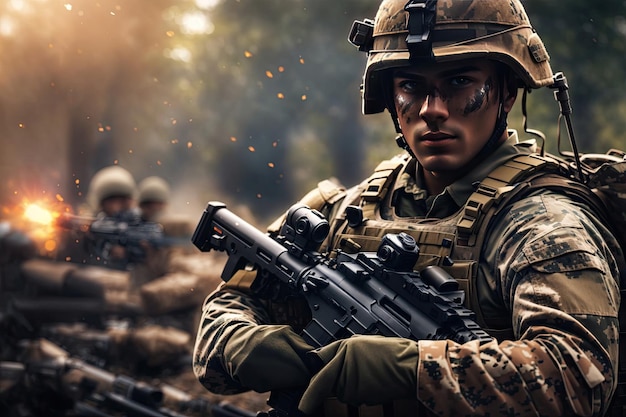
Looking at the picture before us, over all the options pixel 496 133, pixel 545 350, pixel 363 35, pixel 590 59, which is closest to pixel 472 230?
pixel 496 133

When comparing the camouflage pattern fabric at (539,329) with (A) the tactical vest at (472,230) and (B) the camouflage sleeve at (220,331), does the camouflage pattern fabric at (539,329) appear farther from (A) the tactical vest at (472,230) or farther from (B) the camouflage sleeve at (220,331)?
(B) the camouflage sleeve at (220,331)

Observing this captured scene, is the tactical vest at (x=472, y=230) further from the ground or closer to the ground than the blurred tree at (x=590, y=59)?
closer to the ground

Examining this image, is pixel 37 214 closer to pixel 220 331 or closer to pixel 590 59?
pixel 220 331

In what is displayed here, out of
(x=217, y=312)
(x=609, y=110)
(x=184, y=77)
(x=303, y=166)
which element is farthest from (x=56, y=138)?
(x=217, y=312)

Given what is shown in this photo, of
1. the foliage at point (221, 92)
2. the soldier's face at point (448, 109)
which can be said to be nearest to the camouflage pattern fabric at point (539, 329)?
the soldier's face at point (448, 109)

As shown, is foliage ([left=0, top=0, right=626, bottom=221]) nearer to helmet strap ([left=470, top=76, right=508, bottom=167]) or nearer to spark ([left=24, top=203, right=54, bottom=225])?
spark ([left=24, top=203, right=54, bottom=225])

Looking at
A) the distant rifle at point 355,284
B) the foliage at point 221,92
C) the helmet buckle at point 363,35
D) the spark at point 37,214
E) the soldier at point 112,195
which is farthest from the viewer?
the foliage at point 221,92

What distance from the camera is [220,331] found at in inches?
122

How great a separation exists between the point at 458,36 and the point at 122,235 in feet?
26.1

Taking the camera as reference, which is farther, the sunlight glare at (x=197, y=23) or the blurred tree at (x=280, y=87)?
the sunlight glare at (x=197, y=23)

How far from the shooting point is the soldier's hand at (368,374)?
2502 mm

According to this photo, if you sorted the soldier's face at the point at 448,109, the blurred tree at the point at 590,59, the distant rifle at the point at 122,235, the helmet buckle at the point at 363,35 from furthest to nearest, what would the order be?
the blurred tree at the point at 590,59 → the distant rifle at the point at 122,235 → the helmet buckle at the point at 363,35 → the soldier's face at the point at 448,109

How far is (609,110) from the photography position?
590 inches

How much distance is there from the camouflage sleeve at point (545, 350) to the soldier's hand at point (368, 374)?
0.05 m
